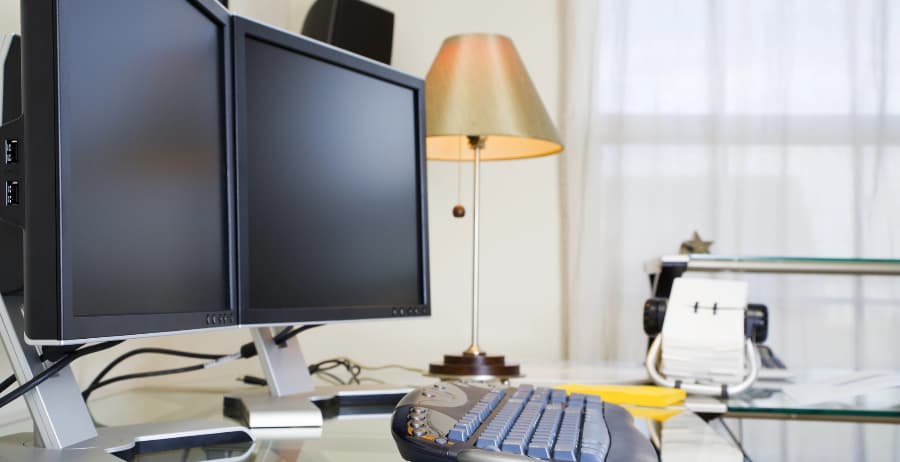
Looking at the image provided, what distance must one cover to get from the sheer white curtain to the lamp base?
116 centimetres

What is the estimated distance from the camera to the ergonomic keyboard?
582mm

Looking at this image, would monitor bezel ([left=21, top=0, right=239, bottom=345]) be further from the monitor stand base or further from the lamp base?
the lamp base

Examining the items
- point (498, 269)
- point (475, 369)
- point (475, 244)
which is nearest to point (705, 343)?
point (475, 369)

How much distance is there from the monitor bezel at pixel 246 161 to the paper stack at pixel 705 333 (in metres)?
0.36

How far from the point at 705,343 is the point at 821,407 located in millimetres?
229

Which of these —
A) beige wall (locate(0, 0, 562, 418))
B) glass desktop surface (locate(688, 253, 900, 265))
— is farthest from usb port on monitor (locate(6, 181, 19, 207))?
beige wall (locate(0, 0, 562, 418))

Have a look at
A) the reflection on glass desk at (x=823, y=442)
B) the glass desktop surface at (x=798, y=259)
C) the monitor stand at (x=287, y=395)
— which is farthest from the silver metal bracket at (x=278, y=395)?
the reflection on glass desk at (x=823, y=442)

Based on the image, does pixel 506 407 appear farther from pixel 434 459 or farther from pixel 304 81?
pixel 304 81

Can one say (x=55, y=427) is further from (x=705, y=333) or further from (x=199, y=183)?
(x=705, y=333)

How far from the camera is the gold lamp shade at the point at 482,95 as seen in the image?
1.56 meters

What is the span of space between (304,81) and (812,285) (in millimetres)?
1968

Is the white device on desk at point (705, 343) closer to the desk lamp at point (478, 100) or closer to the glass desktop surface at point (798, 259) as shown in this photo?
the glass desktop surface at point (798, 259)

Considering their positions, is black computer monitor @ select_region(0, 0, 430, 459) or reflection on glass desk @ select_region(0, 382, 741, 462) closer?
black computer monitor @ select_region(0, 0, 430, 459)

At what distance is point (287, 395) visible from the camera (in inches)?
42.1
